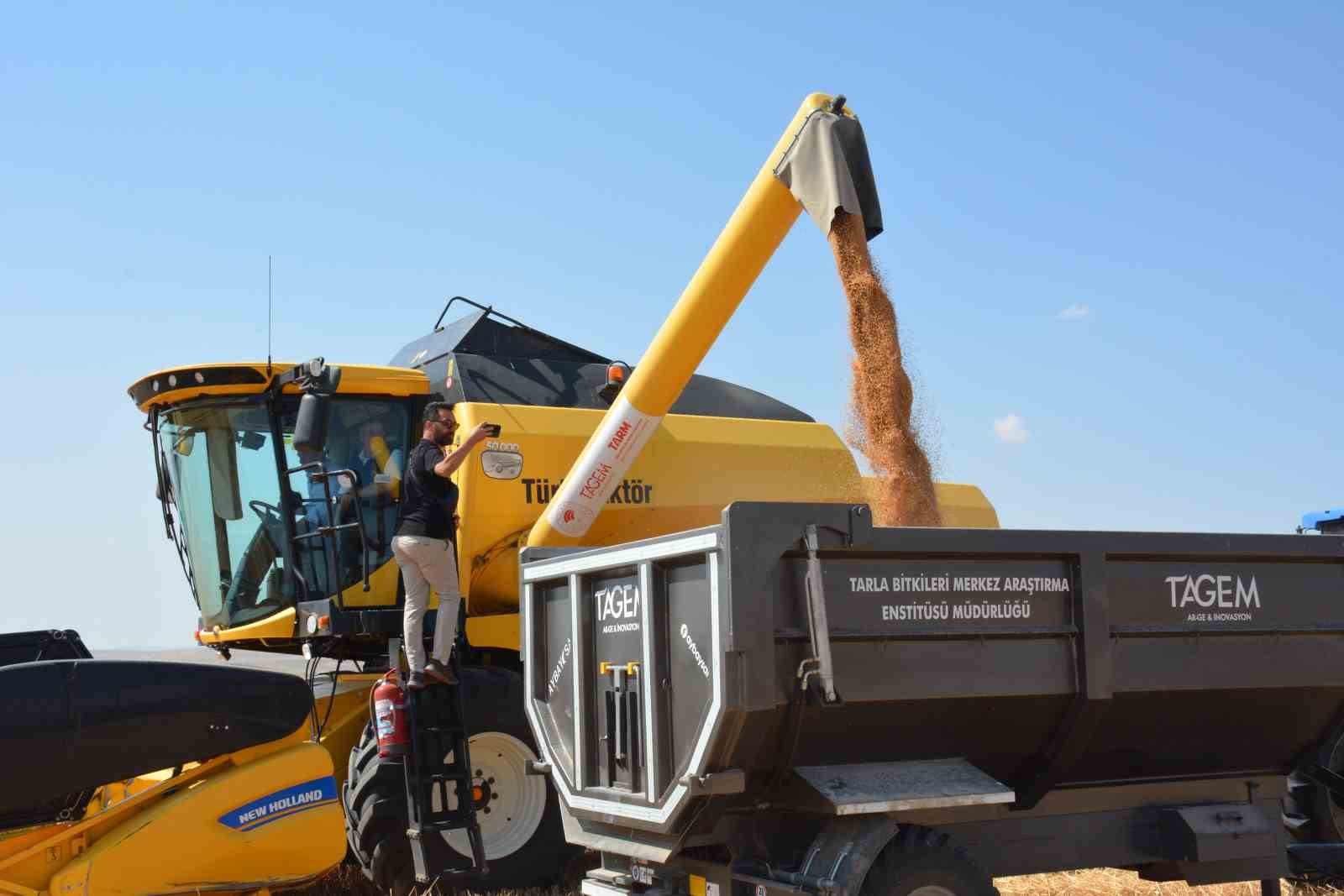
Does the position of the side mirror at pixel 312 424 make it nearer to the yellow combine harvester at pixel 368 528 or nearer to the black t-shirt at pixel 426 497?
the yellow combine harvester at pixel 368 528

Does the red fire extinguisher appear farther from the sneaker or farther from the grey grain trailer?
the grey grain trailer

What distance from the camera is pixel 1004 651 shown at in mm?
5508

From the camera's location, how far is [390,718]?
781cm

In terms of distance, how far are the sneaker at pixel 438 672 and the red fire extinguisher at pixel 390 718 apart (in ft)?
0.63

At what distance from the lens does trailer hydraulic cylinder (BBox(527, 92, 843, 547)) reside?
8227mm

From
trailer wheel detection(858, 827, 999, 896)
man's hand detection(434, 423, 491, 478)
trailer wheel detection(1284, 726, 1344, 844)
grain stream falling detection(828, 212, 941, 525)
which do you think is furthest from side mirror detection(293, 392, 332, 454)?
trailer wheel detection(1284, 726, 1344, 844)

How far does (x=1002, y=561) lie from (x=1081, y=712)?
72 cm

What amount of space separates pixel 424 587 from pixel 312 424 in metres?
1.17

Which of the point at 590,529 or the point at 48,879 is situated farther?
the point at 590,529

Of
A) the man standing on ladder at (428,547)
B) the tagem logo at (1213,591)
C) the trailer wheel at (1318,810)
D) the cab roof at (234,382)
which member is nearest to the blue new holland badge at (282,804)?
the man standing on ladder at (428,547)

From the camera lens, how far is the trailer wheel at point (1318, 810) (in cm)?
765

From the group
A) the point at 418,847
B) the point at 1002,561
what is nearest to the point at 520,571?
the point at 418,847

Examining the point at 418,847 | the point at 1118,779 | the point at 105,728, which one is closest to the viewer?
the point at 1118,779

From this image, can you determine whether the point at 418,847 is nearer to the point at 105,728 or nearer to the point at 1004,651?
the point at 105,728
